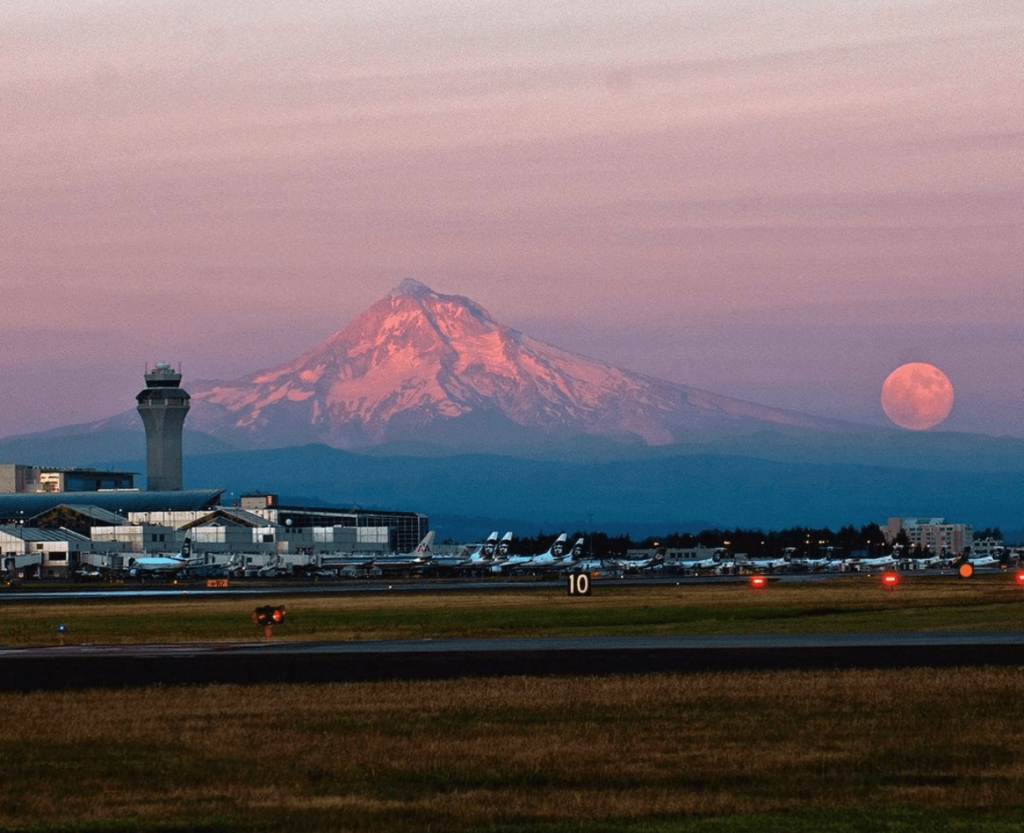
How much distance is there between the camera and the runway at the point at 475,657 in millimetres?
45562

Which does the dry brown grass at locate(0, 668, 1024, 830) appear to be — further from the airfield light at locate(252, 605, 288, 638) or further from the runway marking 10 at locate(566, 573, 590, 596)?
the runway marking 10 at locate(566, 573, 590, 596)

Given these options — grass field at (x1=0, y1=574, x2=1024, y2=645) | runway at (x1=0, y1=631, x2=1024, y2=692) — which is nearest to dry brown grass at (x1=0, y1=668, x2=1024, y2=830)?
runway at (x1=0, y1=631, x2=1024, y2=692)

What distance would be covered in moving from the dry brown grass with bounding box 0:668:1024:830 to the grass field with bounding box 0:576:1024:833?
8 centimetres

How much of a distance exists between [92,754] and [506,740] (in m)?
7.86

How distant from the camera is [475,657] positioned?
5238 centimetres

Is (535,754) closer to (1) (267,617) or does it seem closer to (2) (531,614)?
(1) (267,617)

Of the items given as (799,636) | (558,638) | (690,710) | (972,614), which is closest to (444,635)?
(558,638)

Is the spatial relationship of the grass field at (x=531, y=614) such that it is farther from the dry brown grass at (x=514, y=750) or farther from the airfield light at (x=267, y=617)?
the dry brown grass at (x=514, y=750)

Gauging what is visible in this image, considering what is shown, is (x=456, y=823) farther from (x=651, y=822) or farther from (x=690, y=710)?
(x=690, y=710)

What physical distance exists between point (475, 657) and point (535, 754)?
913 inches

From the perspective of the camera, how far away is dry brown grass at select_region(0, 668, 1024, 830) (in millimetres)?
24250

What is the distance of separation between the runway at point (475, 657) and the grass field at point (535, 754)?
3.16 m

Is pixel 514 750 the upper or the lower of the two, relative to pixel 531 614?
upper

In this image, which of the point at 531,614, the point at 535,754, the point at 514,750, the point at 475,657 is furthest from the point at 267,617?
the point at 535,754
